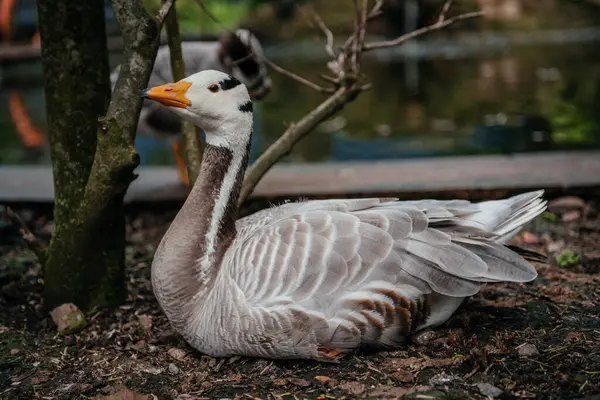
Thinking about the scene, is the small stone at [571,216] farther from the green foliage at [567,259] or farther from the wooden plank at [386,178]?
the green foliage at [567,259]

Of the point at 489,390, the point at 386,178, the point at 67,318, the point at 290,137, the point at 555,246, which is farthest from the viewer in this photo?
the point at 386,178

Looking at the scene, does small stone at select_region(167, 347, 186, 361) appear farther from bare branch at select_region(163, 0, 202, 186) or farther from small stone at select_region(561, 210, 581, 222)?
small stone at select_region(561, 210, 581, 222)

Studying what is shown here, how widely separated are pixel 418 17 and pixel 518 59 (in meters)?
5.88

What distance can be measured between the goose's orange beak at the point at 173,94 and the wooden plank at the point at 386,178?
8.94ft

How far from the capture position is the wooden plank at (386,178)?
20.4 ft

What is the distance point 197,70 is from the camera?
7.40m

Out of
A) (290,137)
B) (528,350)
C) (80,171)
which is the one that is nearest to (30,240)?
(80,171)

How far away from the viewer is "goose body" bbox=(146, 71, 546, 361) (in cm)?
344

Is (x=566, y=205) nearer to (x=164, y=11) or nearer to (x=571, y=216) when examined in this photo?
(x=571, y=216)

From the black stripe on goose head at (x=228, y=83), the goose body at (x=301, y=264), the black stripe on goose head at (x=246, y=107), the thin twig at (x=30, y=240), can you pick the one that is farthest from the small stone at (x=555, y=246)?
the thin twig at (x=30, y=240)

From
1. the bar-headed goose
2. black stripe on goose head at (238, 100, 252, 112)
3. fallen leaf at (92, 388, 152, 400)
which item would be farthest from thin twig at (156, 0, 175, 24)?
the bar-headed goose

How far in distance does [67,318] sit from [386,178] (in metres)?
3.29

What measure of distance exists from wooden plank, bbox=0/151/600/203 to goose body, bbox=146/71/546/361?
2.46 metres

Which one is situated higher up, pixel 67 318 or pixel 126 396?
pixel 67 318
